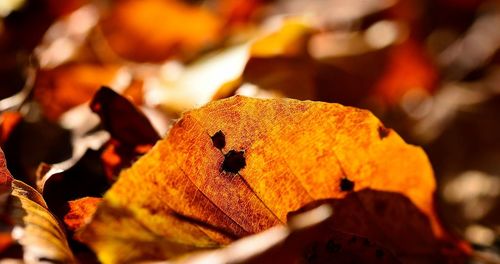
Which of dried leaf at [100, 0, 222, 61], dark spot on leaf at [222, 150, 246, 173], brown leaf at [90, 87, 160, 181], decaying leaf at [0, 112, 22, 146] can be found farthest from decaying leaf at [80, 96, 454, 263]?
dried leaf at [100, 0, 222, 61]

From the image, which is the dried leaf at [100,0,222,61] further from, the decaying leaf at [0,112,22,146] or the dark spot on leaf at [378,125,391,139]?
the dark spot on leaf at [378,125,391,139]

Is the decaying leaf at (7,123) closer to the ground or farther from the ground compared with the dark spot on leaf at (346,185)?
farther from the ground

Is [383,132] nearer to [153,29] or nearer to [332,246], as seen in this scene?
[332,246]

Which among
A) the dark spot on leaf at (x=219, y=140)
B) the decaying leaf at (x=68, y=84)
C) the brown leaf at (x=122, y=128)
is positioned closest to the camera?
the dark spot on leaf at (x=219, y=140)

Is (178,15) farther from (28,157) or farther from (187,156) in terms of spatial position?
(187,156)

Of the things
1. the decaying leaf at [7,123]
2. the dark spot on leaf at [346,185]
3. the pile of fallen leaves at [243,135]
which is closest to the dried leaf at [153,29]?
the pile of fallen leaves at [243,135]

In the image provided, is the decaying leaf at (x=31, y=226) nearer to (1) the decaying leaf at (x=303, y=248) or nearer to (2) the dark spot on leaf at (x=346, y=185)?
(1) the decaying leaf at (x=303, y=248)
